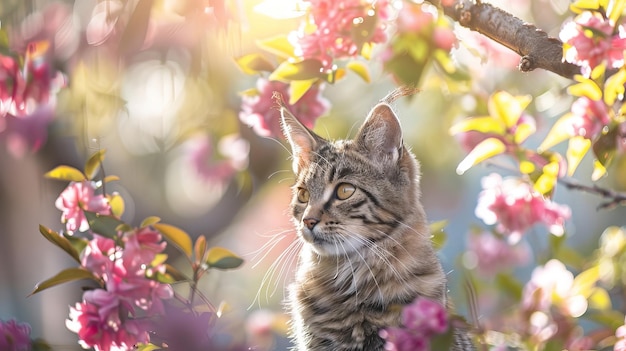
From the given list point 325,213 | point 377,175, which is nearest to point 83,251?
point 325,213

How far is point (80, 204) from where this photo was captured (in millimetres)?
1870

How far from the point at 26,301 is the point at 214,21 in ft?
8.68

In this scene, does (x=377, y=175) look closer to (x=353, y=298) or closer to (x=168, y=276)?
(x=353, y=298)

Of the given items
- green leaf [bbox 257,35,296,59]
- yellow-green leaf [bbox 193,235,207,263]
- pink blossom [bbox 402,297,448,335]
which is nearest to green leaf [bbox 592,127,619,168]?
pink blossom [bbox 402,297,448,335]

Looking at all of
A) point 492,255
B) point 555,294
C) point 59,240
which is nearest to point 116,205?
point 59,240

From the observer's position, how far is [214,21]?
1862mm

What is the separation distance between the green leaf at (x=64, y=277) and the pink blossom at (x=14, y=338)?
1.01 ft

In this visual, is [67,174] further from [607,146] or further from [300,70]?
[607,146]

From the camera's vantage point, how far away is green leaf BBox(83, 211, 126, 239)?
1.76 m

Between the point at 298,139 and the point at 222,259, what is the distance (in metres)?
0.45

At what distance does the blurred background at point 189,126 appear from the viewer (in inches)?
82.8

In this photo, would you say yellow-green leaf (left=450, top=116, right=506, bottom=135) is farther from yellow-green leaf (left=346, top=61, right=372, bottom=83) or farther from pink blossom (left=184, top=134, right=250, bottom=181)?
pink blossom (left=184, top=134, right=250, bottom=181)

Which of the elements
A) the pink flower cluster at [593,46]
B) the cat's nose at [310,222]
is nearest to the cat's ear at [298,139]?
the cat's nose at [310,222]

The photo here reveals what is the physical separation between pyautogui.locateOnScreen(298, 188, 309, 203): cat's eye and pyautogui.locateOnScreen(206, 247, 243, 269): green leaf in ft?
1.02
